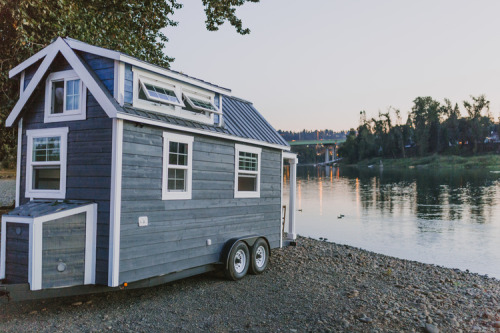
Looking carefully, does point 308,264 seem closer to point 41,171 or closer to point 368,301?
point 368,301

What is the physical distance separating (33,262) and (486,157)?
124m

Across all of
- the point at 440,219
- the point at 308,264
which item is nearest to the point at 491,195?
the point at 440,219

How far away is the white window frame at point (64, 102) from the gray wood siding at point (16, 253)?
87.9 inches

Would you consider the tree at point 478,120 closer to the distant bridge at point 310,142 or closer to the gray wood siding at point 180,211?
the distant bridge at point 310,142

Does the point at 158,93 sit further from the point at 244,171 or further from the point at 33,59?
the point at 244,171

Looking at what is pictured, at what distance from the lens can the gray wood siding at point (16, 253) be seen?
670 cm

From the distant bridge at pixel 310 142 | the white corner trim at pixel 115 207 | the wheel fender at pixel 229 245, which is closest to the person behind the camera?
the white corner trim at pixel 115 207

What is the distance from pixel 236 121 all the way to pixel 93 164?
179 inches

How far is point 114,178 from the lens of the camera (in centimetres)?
723

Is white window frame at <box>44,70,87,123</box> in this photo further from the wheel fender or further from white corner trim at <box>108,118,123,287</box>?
the wheel fender

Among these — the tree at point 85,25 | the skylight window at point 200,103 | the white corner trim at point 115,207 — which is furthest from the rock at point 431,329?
the tree at point 85,25

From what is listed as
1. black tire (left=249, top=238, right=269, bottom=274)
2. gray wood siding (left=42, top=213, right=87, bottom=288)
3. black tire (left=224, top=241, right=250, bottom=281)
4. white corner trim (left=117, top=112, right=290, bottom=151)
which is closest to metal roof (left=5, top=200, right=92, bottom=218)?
gray wood siding (left=42, top=213, right=87, bottom=288)

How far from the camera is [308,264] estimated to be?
40.3 feet

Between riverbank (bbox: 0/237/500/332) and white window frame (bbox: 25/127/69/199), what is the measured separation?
2.06m
